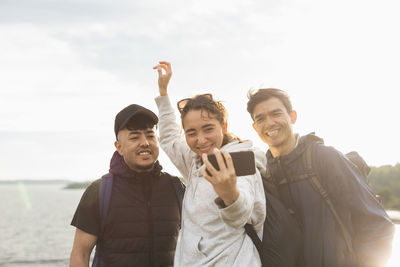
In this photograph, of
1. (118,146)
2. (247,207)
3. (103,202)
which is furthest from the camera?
(118,146)

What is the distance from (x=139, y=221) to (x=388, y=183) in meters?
71.0

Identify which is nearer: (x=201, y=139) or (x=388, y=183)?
(x=201, y=139)

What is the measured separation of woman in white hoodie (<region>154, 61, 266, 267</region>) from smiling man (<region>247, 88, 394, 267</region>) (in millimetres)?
586

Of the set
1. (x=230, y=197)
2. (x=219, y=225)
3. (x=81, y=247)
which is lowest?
(x=81, y=247)

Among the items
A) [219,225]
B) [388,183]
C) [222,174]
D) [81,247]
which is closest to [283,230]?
[219,225]

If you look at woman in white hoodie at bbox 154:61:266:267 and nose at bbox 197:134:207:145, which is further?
nose at bbox 197:134:207:145

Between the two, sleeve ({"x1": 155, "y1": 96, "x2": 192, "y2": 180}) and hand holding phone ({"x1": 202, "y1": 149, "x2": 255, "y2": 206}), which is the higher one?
sleeve ({"x1": 155, "y1": 96, "x2": 192, "y2": 180})

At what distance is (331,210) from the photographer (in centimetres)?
387

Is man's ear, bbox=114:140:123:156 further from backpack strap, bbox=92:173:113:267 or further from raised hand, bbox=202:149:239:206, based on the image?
raised hand, bbox=202:149:239:206

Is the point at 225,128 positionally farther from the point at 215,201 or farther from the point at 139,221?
the point at 139,221

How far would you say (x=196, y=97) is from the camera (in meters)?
3.73

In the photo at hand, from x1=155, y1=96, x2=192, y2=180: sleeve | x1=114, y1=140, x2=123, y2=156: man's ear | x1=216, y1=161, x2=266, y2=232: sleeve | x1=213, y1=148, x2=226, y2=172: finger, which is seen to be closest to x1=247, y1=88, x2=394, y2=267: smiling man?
x1=216, y1=161, x2=266, y2=232: sleeve

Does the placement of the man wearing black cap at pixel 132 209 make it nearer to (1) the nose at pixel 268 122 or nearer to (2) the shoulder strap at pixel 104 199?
(2) the shoulder strap at pixel 104 199

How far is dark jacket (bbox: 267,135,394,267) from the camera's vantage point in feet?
12.4
